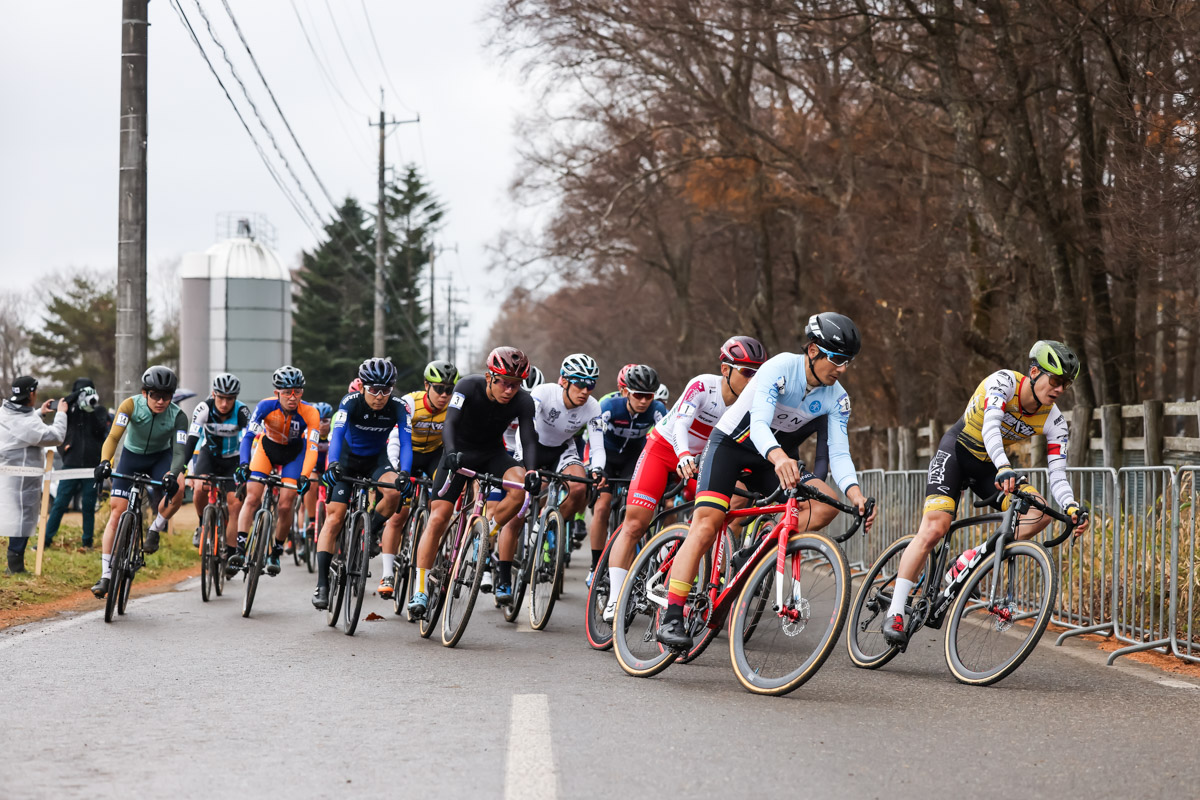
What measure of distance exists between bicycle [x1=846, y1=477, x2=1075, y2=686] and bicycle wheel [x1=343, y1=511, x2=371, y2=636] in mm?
3554

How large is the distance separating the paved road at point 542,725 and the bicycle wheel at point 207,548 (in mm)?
3226

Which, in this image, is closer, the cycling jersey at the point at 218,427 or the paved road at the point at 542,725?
the paved road at the point at 542,725

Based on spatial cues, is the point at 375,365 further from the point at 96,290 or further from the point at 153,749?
the point at 96,290

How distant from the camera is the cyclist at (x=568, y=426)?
34.3ft

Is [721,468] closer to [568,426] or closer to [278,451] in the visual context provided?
[568,426]

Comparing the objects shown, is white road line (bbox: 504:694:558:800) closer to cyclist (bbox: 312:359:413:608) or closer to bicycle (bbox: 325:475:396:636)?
bicycle (bbox: 325:475:396:636)

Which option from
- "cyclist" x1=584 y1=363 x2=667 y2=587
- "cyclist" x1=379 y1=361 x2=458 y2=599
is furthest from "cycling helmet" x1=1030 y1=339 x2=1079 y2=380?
"cyclist" x1=379 y1=361 x2=458 y2=599

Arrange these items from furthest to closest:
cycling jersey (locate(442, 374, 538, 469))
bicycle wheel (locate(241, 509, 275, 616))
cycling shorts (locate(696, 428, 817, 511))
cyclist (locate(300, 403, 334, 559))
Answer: cyclist (locate(300, 403, 334, 559)), bicycle wheel (locate(241, 509, 275, 616)), cycling jersey (locate(442, 374, 538, 469)), cycling shorts (locate(696, 428, 817, 511))

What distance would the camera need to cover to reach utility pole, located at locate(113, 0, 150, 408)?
16.8m

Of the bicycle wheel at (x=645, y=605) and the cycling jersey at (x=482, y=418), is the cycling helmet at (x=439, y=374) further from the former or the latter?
the bicycle wheel at (x=645, y=605)

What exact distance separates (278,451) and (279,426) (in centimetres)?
24

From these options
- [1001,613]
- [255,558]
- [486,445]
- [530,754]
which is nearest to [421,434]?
Result: [255,558]

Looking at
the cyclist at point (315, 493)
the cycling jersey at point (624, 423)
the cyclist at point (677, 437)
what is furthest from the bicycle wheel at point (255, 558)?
the cyclist at point (677, 437)

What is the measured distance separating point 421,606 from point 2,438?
21.8 ft
